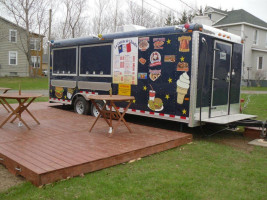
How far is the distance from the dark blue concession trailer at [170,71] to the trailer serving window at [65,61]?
0.37 metres

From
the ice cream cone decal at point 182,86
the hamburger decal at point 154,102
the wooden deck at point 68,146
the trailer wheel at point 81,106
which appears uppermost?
the ice cream cone decal at point 182,86

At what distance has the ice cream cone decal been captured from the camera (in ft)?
19.5

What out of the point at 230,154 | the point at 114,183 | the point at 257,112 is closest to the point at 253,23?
the point at 257,112

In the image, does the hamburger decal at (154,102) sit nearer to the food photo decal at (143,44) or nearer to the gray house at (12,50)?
the food photo decal at (143,44)

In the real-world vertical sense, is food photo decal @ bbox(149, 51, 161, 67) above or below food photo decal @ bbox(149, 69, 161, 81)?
above

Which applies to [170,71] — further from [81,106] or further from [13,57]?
[13,57]

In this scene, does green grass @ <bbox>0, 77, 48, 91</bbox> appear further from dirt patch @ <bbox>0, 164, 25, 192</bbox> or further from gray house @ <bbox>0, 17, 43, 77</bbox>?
dirt patch @ <bbox>0, 164, 25, 192</bbox>

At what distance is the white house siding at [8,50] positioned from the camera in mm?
30750

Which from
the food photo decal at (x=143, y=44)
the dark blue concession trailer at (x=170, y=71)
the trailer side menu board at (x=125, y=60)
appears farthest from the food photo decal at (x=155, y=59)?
the trailer side menu board at (x=125, y=60)

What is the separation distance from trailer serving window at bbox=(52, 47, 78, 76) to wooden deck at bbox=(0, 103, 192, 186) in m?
2.22

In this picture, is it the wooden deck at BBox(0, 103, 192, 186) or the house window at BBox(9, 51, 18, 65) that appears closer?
the wooden deck at BBox(0, 103, 192, 186)

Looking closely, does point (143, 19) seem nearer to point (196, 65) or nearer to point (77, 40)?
point (77, 40)

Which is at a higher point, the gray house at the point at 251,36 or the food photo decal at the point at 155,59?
the gray house at the point at 251,36

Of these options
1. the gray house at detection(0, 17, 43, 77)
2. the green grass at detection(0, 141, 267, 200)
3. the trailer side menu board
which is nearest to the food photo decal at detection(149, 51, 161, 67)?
the trailer side menu board
